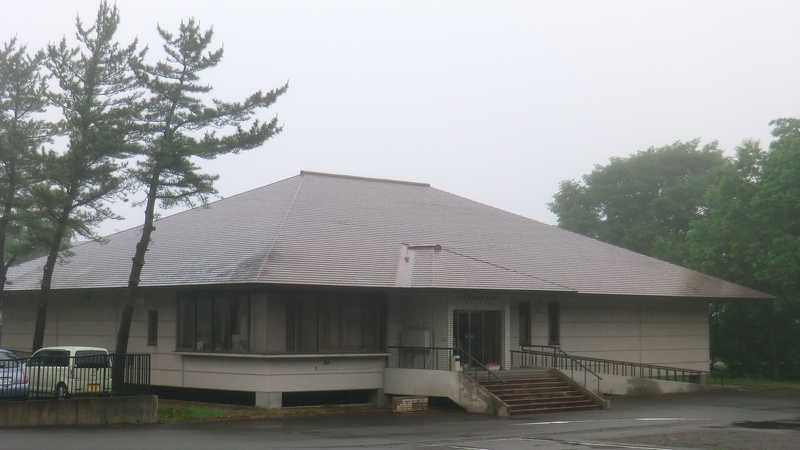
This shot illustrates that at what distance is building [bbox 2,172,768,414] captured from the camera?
27703 millimetres

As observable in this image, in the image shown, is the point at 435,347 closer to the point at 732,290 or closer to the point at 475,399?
the point at 475,399

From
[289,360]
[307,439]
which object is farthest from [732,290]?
[307,439]

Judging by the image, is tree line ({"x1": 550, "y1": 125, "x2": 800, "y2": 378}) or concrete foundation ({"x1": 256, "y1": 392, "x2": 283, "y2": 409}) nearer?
concrete foundation ({"x1": 256, "y1": 392, "x2": 283, "y2": 409})

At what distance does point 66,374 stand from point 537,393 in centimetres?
1307

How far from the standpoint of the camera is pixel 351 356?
2844 centimetres

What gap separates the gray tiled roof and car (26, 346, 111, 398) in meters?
3.48

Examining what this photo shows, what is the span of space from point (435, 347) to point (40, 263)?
19.2 metres

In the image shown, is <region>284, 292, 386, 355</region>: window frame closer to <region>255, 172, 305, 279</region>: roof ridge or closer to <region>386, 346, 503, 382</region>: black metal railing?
<region>386, 346, 503, 382</region>: black metal railing

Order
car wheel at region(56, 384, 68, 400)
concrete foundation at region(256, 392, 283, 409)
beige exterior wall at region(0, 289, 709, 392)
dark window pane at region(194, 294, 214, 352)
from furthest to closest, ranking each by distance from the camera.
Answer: dark window pane at region(194, 294, 214, 352) < beige exterior wall at region(0, 289, 709, 392) < concrete foundation at region(256, 392, 283, 409) < car wheel at region(56, 384, 68, 400)

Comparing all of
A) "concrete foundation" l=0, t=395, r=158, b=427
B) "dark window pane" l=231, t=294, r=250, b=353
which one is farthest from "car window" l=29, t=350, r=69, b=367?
"dark window pane" l=231, t=294, r=250, b=353

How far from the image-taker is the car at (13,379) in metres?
23.8

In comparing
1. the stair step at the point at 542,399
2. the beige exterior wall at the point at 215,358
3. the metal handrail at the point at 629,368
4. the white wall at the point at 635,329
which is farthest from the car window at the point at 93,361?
the white wall at the point at 635,329

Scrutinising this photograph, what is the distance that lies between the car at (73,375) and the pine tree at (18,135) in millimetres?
6713

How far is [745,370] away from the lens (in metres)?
44.4
